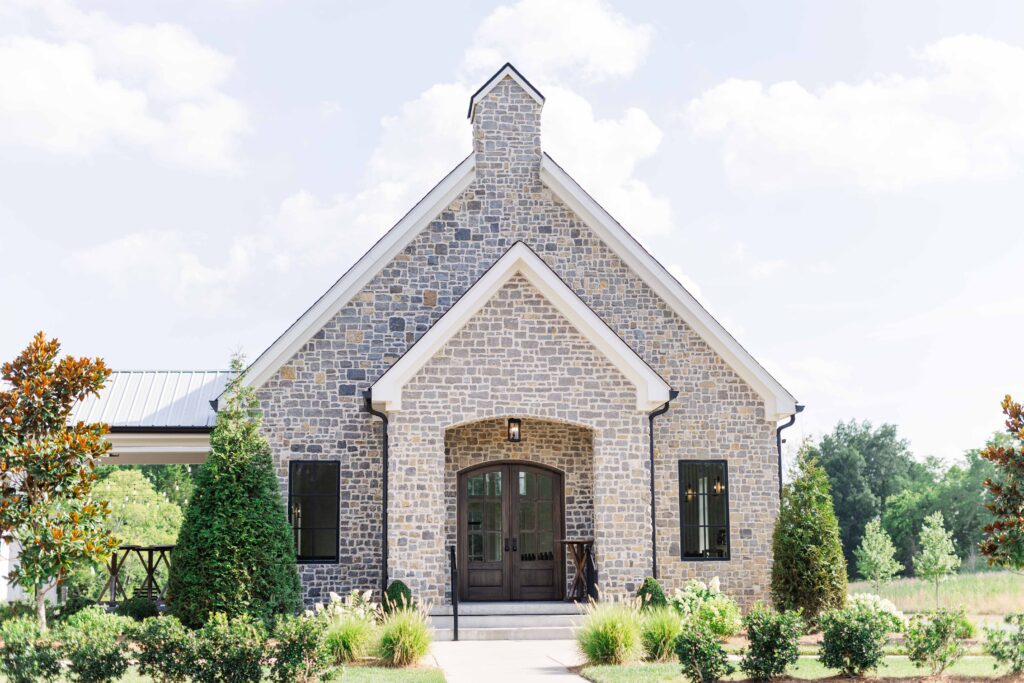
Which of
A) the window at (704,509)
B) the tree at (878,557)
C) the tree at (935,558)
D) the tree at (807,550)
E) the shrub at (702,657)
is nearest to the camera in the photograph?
the shrub at (702,657)

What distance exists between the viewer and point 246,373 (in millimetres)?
17969

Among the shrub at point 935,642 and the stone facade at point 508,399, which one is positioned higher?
the stone facade at point 508,399

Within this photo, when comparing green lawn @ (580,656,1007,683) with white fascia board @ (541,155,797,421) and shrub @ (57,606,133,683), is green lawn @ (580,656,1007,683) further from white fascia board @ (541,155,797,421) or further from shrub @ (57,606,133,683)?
white fascia board @ (541,155,797,421)

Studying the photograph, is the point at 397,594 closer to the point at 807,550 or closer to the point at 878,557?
the point at 807,550

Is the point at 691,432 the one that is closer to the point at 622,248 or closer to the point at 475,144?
the point at 622,248

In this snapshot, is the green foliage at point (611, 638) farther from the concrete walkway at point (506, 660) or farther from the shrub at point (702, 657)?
the shrub at point (702, 657)

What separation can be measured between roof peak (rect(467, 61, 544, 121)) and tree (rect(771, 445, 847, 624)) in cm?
844

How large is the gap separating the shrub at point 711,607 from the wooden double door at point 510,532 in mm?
2783

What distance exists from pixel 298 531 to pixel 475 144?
25.9 ft

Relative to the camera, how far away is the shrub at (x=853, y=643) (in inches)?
448

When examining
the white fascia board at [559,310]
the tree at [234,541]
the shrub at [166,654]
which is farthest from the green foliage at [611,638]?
the white fascia board at [559,310]

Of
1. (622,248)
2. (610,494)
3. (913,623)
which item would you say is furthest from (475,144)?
(913,623)

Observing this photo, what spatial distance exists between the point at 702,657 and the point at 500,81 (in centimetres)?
1245

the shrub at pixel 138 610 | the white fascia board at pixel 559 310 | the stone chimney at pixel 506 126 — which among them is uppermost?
the stone chimney at pixel 506 126
